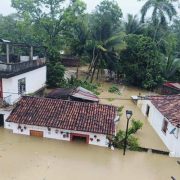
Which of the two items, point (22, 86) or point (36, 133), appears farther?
point (22, 86)

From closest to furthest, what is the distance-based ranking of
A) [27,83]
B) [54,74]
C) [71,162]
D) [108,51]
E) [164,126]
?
[71,162] < [164,126] < [27,83] < [54,74] < [108,51]

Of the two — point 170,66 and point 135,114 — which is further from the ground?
point 170,66

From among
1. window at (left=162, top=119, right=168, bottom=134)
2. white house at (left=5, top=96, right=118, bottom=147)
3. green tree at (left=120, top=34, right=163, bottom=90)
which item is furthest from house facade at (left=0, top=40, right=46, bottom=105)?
green tree at (left=120, top=34, right=163, bottom=90)

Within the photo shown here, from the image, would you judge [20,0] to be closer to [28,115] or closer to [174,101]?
[28,115]

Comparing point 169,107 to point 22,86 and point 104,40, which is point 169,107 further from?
point 104,40

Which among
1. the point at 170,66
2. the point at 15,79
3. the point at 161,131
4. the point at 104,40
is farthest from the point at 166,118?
the point at 170,66

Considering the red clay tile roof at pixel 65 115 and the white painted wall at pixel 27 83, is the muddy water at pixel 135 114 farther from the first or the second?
the white painted wall at pixel 27 83

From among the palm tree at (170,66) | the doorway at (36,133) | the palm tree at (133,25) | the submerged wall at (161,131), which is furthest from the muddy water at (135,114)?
the palm tree at (133,25)
